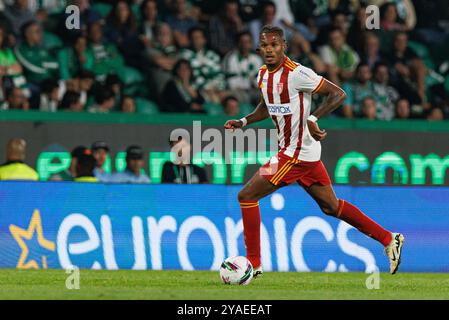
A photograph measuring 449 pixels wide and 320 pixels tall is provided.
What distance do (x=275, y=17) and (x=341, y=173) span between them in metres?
3.39

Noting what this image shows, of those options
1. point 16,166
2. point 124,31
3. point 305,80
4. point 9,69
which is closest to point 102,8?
point 124,31

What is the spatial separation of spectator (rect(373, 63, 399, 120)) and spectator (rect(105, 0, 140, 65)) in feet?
12.1

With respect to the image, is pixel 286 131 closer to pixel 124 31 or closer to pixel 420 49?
pixel 124 31

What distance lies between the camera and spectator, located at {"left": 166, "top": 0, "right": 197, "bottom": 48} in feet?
59.3

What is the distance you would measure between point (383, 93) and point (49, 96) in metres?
5.20

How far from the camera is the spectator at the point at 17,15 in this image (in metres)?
17.2

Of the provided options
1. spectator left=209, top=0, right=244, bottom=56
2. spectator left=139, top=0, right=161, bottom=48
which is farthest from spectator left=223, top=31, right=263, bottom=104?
spectator left=139, top=0, right=161, bottom=48

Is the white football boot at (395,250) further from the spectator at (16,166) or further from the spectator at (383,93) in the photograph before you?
the spectator at (383,93)

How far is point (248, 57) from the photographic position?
17875 millimetres

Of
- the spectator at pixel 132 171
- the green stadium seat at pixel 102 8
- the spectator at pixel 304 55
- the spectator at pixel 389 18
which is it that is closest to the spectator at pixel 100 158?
the spectator at pixel 132 171

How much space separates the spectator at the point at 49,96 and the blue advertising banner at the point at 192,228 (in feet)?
10.7

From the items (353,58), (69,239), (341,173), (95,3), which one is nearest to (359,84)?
(353,58)

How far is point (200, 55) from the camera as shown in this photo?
17.8 m

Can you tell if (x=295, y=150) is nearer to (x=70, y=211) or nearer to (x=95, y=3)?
(x=70, y=211)
